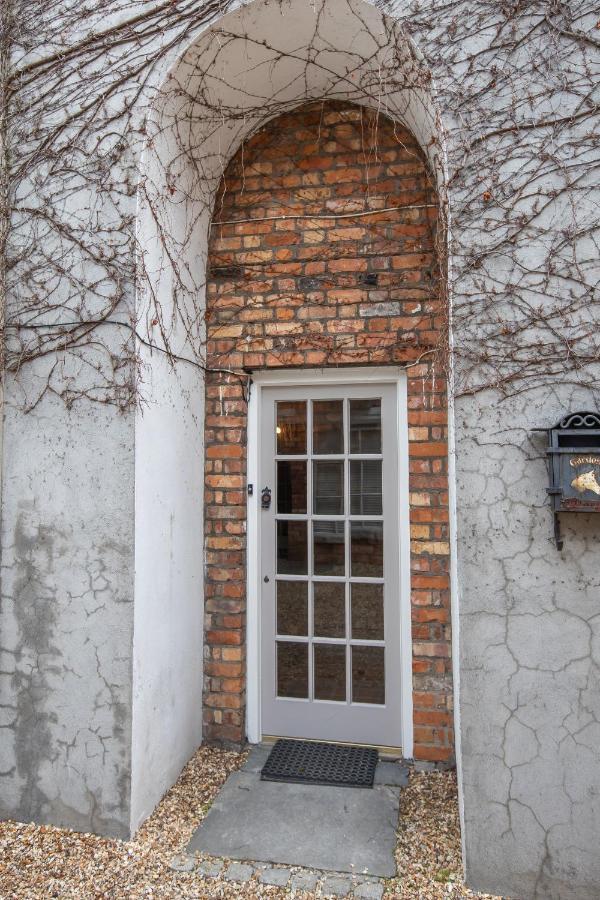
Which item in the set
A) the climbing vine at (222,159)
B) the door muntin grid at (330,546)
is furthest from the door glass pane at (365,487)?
the climbing vine at (222,159)

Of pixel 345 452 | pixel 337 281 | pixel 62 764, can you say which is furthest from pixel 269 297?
pixel 62 764

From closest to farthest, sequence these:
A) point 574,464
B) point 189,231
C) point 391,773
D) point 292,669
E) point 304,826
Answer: point 574,464 < point 304,826 < point 391,773 < point 189,231 < point 292,669

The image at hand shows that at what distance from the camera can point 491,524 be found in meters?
2.12

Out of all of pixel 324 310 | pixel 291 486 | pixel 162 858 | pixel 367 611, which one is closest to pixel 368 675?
pixel 367 611

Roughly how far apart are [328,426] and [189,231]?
1165 millimetres

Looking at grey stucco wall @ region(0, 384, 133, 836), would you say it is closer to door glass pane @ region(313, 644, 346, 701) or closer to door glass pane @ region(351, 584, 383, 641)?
door glass pane @ region(313, 644, 346, 701)

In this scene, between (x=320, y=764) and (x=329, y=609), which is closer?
(x=320, y=764)

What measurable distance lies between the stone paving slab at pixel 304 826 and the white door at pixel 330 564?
0.38m

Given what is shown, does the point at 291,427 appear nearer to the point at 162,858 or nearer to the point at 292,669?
the point at 292,669

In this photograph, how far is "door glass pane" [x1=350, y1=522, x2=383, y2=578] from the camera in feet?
9.53

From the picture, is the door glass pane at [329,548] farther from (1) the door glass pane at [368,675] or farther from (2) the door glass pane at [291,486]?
(1) the door glass pane at [368,675]

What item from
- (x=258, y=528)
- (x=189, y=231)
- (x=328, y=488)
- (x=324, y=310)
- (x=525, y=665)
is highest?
(x=189, y=231)

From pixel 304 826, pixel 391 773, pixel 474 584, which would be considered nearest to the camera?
pixel 474 584

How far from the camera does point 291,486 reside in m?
3.03
